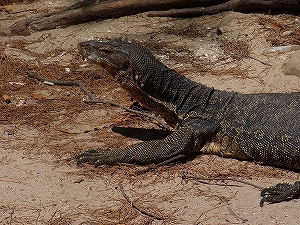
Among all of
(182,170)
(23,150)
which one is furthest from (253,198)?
(23,150)

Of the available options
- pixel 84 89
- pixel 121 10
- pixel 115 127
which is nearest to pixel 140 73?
pixel 115 127

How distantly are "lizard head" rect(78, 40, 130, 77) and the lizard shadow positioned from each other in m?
0.89

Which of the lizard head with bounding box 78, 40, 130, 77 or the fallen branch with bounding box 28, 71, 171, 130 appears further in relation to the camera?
the fallen branch with bounding box 28, 71, 171, 130

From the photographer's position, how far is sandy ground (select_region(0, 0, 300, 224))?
5.29 metres

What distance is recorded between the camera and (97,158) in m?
6.37

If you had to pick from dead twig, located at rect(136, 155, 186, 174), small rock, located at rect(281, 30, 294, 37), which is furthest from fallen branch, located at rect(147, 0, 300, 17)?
dead twig, located at rect(136, 155, 186, 174)

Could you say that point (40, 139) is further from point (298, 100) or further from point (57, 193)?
point (298, 100)

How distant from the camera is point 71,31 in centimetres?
1127

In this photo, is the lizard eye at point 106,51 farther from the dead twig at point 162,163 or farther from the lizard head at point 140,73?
the dead twig at point 162,163

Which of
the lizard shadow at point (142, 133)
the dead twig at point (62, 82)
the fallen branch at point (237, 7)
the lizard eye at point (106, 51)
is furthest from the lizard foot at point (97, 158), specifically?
the fallen branch at point (237, 7)

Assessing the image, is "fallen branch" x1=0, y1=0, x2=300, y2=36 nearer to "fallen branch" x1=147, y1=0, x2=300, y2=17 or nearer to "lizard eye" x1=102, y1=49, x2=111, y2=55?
"fallen branch" x1=147, y1=0, x2=300, y2=17

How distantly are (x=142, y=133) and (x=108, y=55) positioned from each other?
48.1 inches

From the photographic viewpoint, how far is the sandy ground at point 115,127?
529cm

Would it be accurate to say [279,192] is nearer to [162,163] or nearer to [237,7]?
[162,163]
